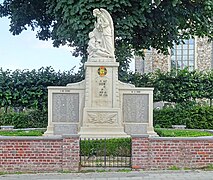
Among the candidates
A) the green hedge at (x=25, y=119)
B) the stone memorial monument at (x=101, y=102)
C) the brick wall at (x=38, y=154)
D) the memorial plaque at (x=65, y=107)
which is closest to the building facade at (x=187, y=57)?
the green hedge at (x=25, y=119)

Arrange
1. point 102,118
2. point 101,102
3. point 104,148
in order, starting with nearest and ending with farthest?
point 104,148, point 102,118, point 101,102

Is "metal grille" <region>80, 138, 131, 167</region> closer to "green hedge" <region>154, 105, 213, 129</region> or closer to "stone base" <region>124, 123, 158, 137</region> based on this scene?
"stone base" <region>124, 123, 158, 137</region>

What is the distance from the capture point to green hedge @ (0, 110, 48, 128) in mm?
21578

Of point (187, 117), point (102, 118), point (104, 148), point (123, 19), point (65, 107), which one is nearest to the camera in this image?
point (104, 148)

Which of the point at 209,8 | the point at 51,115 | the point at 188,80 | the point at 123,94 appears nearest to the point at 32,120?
the point at 51,115

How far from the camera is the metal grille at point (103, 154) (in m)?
11.0

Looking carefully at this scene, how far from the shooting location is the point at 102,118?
50.3ft

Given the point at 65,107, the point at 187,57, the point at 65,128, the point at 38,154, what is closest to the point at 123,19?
the point at 65,107

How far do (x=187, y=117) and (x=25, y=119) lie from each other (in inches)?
344

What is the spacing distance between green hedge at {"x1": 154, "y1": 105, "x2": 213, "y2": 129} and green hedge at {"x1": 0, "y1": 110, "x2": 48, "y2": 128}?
617 centimetres

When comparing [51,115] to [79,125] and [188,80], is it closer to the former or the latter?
[79,125]

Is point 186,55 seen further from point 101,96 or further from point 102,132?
point 102,132

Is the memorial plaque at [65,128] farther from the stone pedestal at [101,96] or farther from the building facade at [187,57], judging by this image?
the building facade at [187,57]

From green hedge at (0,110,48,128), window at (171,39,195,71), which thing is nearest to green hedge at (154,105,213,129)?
green hedge at (0,110,48,128)
